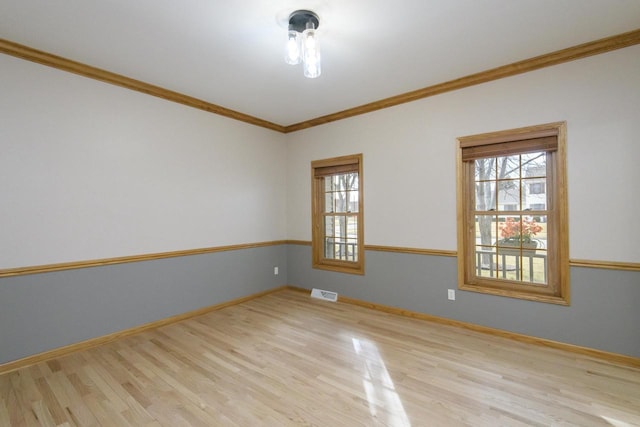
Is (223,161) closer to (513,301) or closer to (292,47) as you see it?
(292,47)

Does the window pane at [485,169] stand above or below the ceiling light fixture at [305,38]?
below

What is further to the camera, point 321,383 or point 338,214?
point 338,214

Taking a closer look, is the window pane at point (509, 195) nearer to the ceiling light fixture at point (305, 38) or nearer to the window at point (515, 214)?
the window at point (515, 214)

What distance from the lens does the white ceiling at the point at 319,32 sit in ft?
6.85

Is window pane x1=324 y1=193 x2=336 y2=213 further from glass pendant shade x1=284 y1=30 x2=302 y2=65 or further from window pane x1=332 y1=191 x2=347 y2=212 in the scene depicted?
glass pendant shade x1=284 y1=30 x2=302 y2=65

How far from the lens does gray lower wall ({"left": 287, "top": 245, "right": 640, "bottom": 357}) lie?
252 cm

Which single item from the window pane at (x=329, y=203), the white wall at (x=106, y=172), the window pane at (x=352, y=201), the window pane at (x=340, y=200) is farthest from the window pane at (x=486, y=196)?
the white wall at (x=106, y=172)

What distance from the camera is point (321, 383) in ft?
7.41

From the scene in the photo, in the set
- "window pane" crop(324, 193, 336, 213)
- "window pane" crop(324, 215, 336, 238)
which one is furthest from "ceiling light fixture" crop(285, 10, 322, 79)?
"window pane" crop(324, 215, 336, 238)

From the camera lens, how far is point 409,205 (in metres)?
3.66

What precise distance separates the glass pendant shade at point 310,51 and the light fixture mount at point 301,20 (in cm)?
8

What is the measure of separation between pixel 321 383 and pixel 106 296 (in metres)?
Result: 2.33

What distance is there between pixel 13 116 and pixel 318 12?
8.77ft

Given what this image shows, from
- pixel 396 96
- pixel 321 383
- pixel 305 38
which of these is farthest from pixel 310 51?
pixel 321 383
